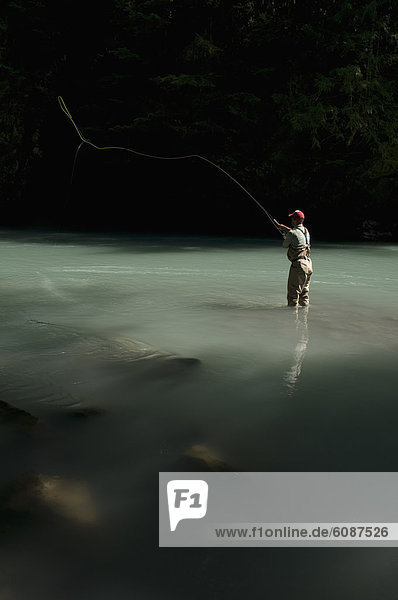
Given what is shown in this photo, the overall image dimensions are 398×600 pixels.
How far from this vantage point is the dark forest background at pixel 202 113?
2714cm

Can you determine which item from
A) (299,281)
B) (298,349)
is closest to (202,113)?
(299,281)

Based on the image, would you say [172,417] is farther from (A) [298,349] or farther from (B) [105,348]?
(A) [298,349]

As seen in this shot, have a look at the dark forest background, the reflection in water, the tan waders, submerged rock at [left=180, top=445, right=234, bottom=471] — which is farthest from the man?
the dark forest background

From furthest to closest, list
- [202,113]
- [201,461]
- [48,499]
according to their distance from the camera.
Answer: [202,113] < [201,461] < [48,499]

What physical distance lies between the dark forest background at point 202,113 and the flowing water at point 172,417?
57.0 feet

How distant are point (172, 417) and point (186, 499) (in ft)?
4.11

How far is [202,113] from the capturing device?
30.0m

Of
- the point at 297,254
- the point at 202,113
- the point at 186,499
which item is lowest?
the point at 186,499

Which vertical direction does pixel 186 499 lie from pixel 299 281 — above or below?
below

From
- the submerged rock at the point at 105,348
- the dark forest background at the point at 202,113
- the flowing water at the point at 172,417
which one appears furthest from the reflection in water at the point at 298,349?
the dark forest background at the point at 202,113

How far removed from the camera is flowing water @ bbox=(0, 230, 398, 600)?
284cm

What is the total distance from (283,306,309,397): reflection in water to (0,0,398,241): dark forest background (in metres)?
19.1

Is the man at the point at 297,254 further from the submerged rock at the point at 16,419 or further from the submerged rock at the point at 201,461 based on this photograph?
the submerged rock at the point at 201,461

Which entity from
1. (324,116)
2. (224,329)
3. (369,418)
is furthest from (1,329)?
(324,116)
